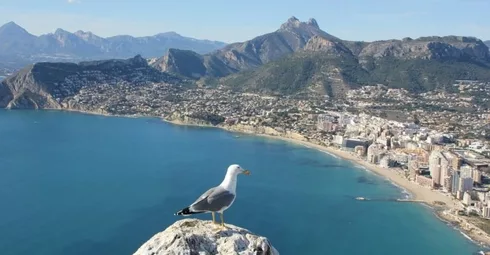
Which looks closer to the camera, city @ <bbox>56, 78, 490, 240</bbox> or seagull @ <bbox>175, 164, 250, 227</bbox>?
seagull @ <bbox>175, 164, 250, 227</bbox>

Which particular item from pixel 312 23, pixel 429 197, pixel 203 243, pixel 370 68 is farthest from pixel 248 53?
pixel 203 243

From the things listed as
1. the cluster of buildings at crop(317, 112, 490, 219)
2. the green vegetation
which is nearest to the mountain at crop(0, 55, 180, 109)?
the green vegetation

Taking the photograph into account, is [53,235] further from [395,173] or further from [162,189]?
[395,173]

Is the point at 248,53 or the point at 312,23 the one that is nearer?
the point at 248,53

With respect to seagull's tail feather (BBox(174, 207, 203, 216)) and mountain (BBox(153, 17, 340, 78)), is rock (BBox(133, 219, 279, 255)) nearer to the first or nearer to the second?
seagull's tail feather (BBox(174, 207, 203, 216))

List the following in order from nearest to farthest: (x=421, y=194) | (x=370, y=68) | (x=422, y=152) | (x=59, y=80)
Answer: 1. (x=421, y=194)
2. (x=422, y=152)
3. (x=59, y=80)
4. (x=370, y=68)

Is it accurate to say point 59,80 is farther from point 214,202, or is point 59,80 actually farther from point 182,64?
point 214,202

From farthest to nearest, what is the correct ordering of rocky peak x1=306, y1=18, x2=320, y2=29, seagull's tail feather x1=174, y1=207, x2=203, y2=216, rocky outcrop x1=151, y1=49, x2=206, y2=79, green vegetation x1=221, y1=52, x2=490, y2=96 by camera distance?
rocky peak x1=306, y1=18, x2=320, y2=29 < rocky outcrop x1=151, y1=49, x2=206, y2=79 < green vegetation x1=221, y1=52, x2=490, y2=96 < seagull's tail feather x1=174, y1=207, x2=203, y2=216

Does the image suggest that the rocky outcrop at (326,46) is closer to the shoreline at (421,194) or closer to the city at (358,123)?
the city at (358,123)
